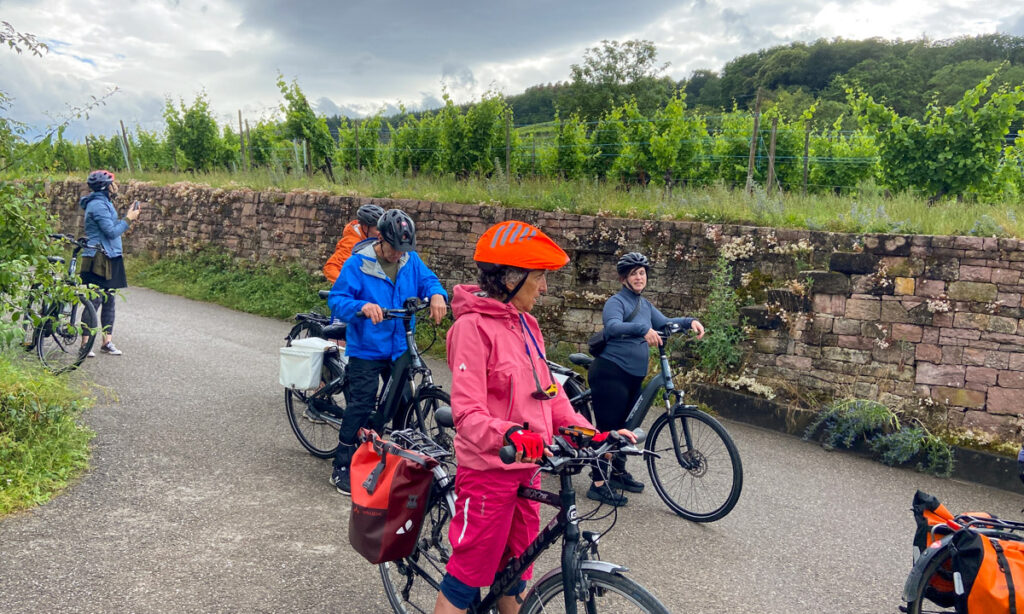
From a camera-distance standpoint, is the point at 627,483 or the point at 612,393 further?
the point at 627,483

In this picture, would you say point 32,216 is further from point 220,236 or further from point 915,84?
point 915,84

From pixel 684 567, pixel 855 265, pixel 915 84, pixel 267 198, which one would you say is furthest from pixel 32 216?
pixel 915 84

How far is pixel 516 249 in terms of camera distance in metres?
2.58

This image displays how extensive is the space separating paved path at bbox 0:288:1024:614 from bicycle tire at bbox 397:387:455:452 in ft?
2.46

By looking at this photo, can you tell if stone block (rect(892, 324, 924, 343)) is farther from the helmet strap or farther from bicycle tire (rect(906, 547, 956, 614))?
the helmet strap

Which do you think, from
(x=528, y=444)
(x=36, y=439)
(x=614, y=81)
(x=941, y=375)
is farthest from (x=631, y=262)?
(x=614, y=81)

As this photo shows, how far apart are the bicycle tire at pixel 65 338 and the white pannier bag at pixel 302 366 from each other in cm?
277

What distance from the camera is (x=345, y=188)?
1277cm

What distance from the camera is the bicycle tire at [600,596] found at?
7.27 ft

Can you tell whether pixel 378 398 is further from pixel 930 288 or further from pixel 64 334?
pixel 930 288

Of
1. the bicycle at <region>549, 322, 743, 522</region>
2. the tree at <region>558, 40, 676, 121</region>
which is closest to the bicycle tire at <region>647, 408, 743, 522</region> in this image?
the bicycle at <region>549, 322, 743, 522</region>

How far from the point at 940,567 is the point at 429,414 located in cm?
317

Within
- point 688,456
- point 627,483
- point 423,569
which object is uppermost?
point 423,569

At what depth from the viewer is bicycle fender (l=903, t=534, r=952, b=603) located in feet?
9.87
